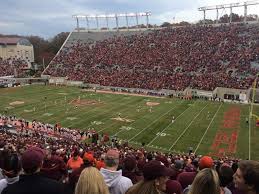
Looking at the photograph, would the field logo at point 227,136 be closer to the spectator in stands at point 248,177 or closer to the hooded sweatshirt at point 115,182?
the hooded sweatshirt at point 115,182

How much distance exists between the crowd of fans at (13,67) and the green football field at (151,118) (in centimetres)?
2116

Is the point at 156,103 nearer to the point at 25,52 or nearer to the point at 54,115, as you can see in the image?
the point at 54,115

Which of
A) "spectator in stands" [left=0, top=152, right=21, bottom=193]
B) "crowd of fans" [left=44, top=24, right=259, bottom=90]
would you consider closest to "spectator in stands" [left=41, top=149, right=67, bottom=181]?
"spectator in stands" [left=0, top=152, right=21, bottom=193]

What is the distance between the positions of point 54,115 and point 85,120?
14.4 feet

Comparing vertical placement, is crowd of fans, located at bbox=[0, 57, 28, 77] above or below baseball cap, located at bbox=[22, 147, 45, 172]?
above

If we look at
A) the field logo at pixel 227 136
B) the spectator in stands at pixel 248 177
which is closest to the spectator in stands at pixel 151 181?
the spectator in stands at pixel 248 177

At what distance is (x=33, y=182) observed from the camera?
4.59 m

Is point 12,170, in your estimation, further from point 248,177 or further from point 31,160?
point 248,177

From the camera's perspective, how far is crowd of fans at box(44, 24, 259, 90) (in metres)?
58.0

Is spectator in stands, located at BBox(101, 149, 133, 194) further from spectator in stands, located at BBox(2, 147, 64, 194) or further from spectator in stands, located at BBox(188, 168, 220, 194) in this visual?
spectator in stands, located at BBox(188, 168, 220, 194)

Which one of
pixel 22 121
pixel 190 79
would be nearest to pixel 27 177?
pixel 22 121

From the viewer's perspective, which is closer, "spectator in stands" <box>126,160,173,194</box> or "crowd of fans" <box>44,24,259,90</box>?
"spectator in stands" <box>126,160,173,194</box>

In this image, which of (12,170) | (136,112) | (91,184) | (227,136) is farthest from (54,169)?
(136,112)

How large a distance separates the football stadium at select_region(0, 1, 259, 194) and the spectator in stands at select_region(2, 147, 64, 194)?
0.05 feet
